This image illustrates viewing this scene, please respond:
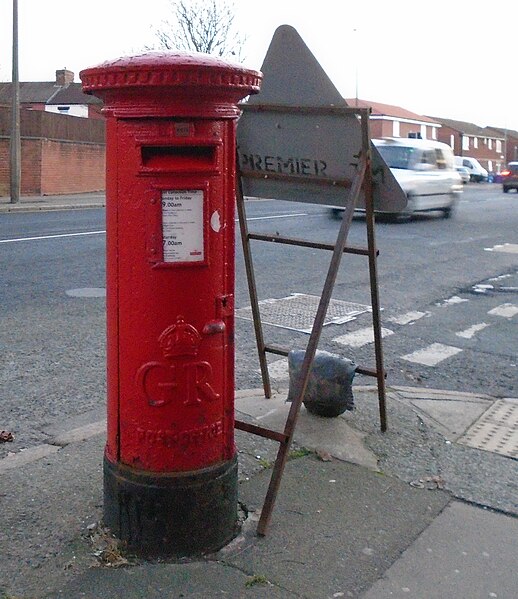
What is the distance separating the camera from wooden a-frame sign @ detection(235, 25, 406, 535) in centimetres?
397

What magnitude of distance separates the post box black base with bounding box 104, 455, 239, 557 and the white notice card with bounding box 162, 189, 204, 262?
0.89m

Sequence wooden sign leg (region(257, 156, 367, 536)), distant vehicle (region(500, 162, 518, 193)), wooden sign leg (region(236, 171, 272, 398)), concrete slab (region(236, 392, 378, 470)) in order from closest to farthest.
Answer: wooden sign leg (region(257, 156, 367, 536)) < concrete slab (region(236, 392, 378, 470)) < wooden sign leg (region(236, 171, 272, 398)) < distant vehicle (region(500, 162, 518, 193))

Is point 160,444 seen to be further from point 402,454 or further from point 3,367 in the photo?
point 3,367

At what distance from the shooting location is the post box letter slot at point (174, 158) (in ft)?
10.2

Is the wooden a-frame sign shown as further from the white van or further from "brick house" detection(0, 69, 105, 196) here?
"brick house" detection(0, 69, 105, 196)

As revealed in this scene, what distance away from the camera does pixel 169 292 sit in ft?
10.4

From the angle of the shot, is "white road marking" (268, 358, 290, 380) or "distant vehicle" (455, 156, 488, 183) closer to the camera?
"white road marking" (268, 358, 290, 380)

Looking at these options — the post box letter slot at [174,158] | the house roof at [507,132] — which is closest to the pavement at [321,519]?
the post box letter slot at [174,158]

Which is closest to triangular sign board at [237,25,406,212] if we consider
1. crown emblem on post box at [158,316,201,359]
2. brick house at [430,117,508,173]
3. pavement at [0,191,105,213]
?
crown emblem on post box at [158,316,201,359]

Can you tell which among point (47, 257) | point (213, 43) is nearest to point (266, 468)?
point (47, 257)

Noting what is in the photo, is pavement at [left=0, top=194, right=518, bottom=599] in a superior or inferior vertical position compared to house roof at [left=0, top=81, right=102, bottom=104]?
inferior

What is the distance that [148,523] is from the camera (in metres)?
3.28

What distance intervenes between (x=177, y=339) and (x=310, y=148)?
1532 millimetres

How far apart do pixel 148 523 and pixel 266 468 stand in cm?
103
